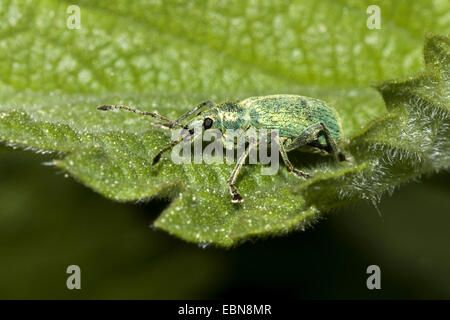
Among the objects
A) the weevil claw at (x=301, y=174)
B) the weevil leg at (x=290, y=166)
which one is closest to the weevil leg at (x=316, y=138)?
the weevil leg at (x=290, y=166)

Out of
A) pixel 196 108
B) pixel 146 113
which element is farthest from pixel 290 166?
pixel 146 113

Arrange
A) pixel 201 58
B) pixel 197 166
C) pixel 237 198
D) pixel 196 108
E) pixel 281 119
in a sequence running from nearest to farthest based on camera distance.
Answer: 1. pixel 237 198
2. pixel 197 166
3. pixel 196 108
4. pixel 281 119
5. pixel 201 58

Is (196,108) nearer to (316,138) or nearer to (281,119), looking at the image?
(281,119)

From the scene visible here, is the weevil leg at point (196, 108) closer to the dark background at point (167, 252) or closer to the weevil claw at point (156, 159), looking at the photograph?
the weevil claw at point (156, 159)

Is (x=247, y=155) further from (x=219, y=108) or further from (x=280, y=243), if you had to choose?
(x=280, y=243)
